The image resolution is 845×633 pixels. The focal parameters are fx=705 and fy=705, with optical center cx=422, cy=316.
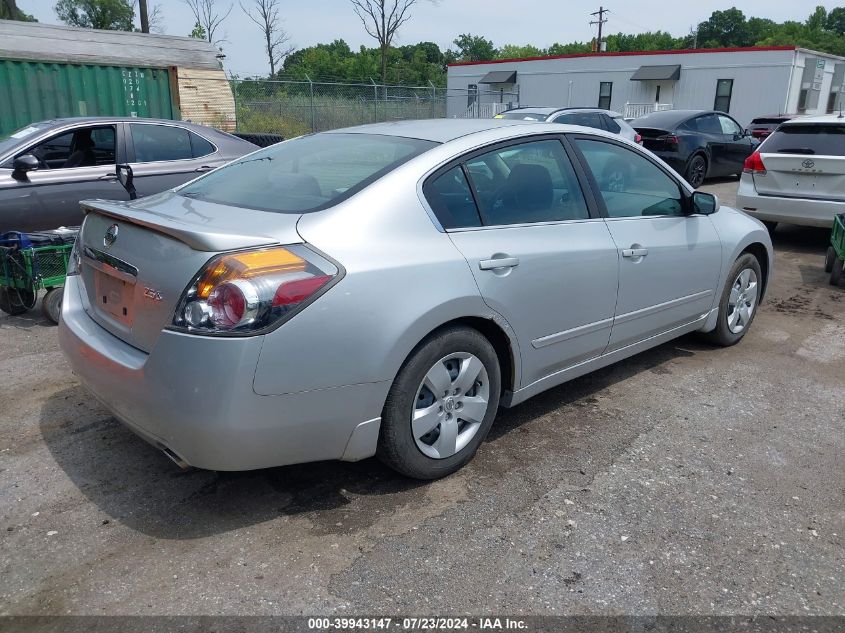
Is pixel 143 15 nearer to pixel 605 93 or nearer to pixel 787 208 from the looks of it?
pixel 605 93

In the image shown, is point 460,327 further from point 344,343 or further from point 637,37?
point 637,37

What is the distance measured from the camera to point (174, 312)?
263 centimetres

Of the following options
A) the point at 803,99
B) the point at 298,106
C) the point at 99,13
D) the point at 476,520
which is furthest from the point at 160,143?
the point at 99,13

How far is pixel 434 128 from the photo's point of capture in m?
3.78

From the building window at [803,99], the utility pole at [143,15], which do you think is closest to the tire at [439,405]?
the utility pole at [143,15]

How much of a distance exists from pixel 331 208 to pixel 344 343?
0.60 meters

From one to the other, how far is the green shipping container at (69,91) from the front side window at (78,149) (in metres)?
6.69

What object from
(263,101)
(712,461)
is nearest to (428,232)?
(712,461)

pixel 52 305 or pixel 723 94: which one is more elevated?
pixel 723 94

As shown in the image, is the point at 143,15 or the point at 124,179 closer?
the point at 124,179

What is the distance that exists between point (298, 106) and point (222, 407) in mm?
18427

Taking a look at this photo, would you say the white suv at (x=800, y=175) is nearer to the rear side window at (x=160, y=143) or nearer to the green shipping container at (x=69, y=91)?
the rear side window at (x=160, y=143)

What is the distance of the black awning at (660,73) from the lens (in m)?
34.1

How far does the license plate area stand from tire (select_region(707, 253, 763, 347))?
12.7ft
